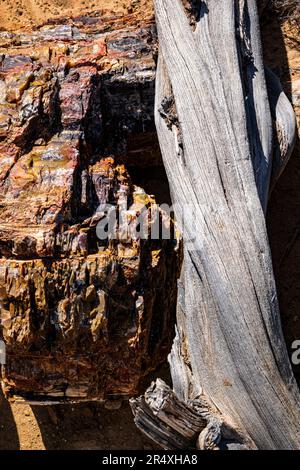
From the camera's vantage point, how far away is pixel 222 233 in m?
3.40

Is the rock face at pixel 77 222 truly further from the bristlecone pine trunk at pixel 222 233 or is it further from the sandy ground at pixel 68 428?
the sandy ground at pixel 68 428

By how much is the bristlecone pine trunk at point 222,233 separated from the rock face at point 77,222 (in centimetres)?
18

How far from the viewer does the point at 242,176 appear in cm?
344

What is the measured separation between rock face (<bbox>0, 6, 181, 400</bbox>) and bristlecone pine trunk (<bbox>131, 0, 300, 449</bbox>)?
182 mm

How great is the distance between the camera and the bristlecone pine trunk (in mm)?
3275

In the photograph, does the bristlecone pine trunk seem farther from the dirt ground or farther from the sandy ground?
the sandy ground

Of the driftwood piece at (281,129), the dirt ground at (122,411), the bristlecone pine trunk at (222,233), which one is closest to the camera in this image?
the bristlecone pine trunk at (222,233)

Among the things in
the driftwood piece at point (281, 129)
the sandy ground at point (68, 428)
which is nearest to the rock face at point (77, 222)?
the sandy ground at point (68, 428)

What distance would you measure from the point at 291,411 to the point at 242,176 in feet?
3.59

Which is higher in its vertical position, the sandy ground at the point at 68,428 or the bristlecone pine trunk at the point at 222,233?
the bristlecone pine trunk at the point at 222,233

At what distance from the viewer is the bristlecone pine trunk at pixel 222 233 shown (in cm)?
328

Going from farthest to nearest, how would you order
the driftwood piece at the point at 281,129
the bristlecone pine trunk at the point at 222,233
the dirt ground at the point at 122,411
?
the dirt ground at the point at 122,411 < the driftwood piece at the point at 281,129 < the bristlecone pine trunk at the point at 222,233

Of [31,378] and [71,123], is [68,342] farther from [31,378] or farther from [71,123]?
[71,123]

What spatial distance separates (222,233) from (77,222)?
68 cm
